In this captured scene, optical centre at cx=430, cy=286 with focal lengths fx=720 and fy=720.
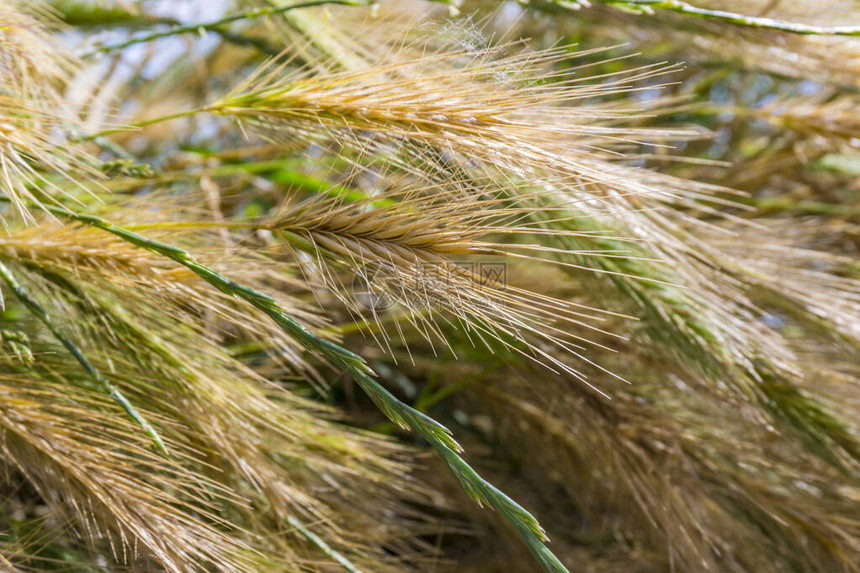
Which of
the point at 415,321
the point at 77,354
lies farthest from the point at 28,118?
the point at 415,321

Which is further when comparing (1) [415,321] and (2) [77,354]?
(1) [415,321]

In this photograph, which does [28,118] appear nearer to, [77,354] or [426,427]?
[77,354]

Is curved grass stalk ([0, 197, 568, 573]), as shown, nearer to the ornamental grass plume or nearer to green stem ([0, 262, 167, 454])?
the ornamental grass plume

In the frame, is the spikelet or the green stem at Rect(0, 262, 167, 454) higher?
the spikelet

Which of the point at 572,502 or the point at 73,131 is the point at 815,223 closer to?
the point at 572,502

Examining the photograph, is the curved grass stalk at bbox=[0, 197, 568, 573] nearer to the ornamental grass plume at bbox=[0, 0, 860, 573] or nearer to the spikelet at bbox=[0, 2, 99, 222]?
the ornamental grass plume at bbox=[0, 0, 860, 573]

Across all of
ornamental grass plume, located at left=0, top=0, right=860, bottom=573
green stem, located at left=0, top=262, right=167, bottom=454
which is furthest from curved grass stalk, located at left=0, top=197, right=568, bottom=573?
green stem, located at left=0, top=262, right=167, bottom=454

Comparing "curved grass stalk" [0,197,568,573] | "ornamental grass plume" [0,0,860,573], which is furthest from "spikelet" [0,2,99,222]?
"curved grass stalk" [0,197,568,573]

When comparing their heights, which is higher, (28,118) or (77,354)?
(28,118)

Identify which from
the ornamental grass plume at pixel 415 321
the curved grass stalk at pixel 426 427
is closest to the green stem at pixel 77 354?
the ornamental grass plume at pixel 415 321
